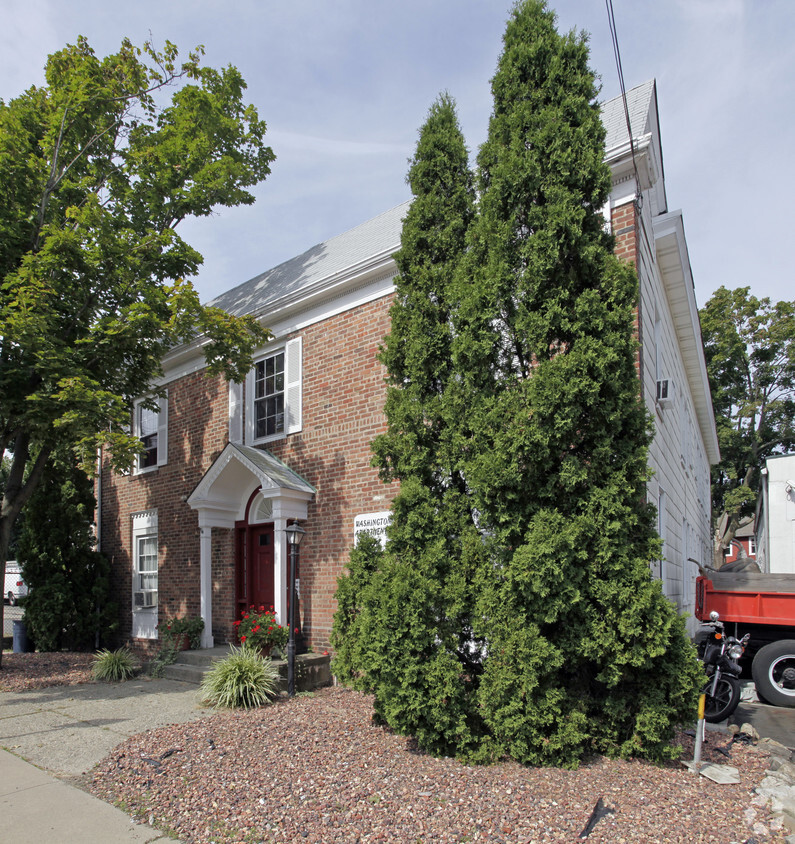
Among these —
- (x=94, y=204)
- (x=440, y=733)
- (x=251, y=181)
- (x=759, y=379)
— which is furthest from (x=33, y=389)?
(x=759, y=379)

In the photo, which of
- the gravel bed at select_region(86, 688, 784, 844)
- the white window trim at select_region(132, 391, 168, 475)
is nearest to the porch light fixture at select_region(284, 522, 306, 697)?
the gravel bed at select_region(86, 688, 784, 844)

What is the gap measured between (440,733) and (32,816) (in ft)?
10.1

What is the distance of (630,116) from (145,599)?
491 inches

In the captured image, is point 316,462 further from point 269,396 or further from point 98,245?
point 98,245

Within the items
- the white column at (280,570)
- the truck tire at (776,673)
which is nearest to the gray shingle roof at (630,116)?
the white column at (280,570)

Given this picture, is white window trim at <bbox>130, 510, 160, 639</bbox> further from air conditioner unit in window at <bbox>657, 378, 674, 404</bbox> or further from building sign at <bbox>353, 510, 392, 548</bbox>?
air conditioner unit in window at <bbox>657, 378, 674, 404</bbox>

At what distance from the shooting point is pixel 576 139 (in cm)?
563

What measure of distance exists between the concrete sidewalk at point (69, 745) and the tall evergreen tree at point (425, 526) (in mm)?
2110

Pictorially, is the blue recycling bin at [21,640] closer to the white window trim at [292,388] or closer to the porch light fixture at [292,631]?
the white window trim at [292,388]

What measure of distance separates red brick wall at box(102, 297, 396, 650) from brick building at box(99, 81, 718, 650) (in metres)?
0.03

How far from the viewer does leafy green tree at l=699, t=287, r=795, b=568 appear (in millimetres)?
28875

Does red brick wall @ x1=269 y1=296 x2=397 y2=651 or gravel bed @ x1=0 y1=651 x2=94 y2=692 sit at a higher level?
red brick wall @ x1=269 y1=296 x2=397 y2=651

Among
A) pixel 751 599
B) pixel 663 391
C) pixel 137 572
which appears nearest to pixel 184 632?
pixel 137 572

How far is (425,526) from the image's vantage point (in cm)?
568
